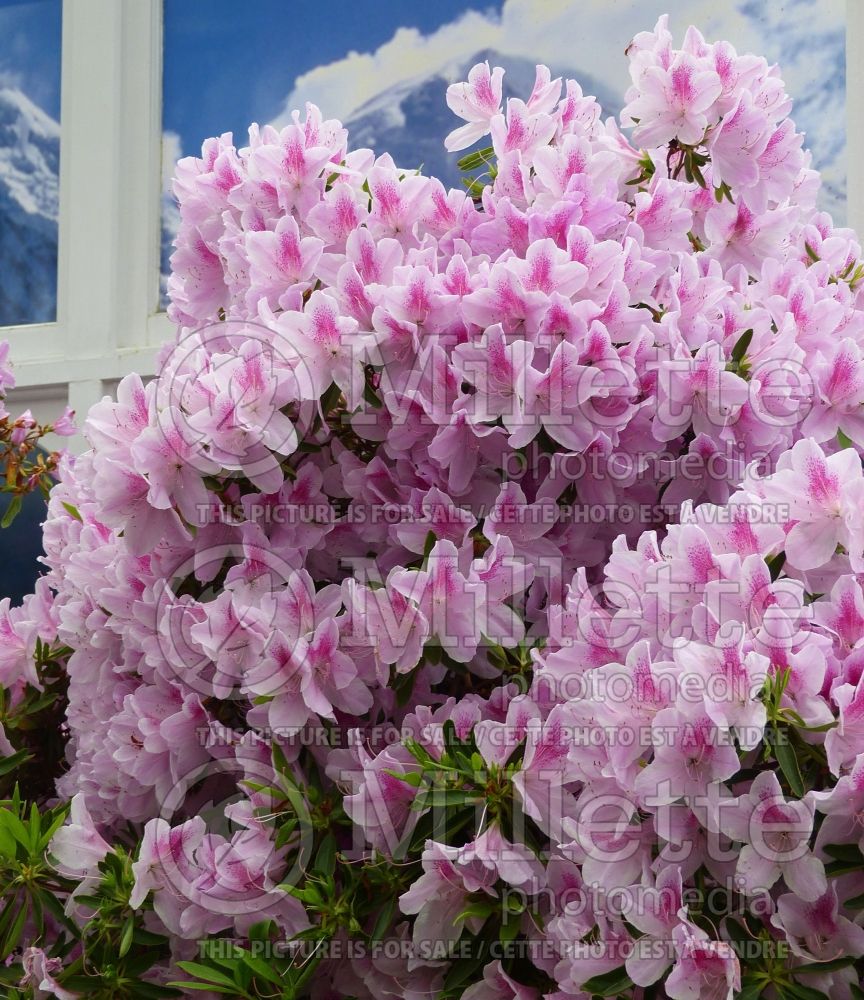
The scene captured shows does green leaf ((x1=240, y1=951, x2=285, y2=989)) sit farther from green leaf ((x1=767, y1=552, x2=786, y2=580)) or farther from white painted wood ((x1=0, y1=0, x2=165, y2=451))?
white painted wood ((x1=0, y1=0, x2=165, y2=451))

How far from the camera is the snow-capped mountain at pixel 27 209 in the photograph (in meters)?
2.45

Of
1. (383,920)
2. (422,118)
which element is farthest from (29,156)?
(383,920)

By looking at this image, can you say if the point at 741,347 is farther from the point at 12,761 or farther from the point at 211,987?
the point at 12,761

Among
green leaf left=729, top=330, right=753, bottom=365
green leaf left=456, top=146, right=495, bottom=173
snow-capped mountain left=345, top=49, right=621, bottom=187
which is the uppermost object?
snow-capped mountain left=345, top=49, right=621, bottom=187

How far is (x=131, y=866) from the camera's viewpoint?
0.88 metres

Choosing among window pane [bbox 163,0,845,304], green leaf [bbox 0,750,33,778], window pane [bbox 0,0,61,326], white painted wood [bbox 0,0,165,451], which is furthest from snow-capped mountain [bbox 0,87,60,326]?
green leaf [bbox 0,750,33,778]

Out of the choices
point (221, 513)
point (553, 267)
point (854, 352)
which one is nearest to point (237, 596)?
point (221, 513)

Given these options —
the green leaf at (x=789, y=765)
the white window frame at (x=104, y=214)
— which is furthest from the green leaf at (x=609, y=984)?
the white window frame at (x=104, y=214)

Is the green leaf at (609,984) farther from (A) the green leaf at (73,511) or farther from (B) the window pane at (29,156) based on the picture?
(B) the window pane at (29,156)

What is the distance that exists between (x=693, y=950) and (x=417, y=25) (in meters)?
1.94

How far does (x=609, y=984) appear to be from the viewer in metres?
0.70

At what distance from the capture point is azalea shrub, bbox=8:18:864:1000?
27.1 inches

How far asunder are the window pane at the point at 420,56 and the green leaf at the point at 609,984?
58.2 inches

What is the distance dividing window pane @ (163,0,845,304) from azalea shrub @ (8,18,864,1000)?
107 cm
